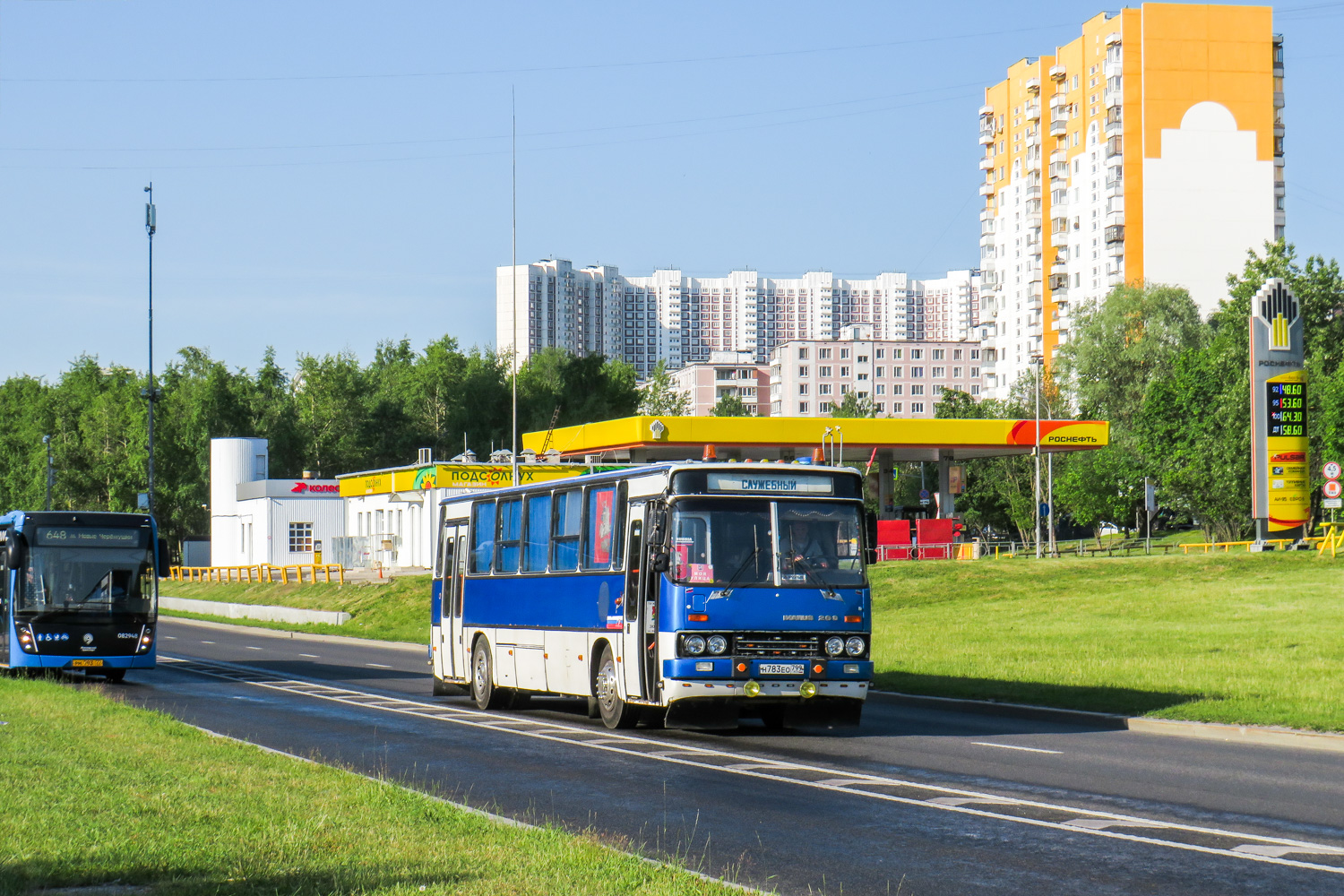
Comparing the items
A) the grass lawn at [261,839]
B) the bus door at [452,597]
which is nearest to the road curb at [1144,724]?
the bus door at [452,597]

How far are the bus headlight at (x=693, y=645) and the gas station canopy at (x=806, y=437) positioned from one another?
121 feet

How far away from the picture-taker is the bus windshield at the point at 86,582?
26.7m

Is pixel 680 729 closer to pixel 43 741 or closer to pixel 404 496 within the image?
pixel 43 741

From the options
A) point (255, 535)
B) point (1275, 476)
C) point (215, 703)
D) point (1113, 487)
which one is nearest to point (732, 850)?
point (215, 703)

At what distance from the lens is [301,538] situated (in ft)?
266

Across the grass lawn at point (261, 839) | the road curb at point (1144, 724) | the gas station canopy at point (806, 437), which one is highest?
the gas station canopy at point (806, 437)

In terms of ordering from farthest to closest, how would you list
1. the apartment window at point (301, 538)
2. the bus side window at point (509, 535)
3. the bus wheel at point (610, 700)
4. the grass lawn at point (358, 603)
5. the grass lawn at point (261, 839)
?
the apartment window at point (301, 538) < the grass lawn at point (358, 603) < the bus side window at point (509, 535) < the bus wheel at point (610, 700) < the grass lawn at point (261, 839)

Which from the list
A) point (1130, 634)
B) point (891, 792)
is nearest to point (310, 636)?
point (1130, 634)

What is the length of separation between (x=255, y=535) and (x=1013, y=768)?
73.4m

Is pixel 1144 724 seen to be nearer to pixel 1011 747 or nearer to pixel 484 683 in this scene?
pixel 1011 747

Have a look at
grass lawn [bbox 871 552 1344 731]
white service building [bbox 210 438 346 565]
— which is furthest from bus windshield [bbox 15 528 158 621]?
white service building [bbox 210 438 346 565]

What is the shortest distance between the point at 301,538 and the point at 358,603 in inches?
1183

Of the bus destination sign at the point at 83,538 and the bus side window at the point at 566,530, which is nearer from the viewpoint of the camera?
the bus side window at the point at 566,530

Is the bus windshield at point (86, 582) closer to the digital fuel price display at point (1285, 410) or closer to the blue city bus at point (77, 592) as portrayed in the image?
the blue city bus at point (77, 592)
